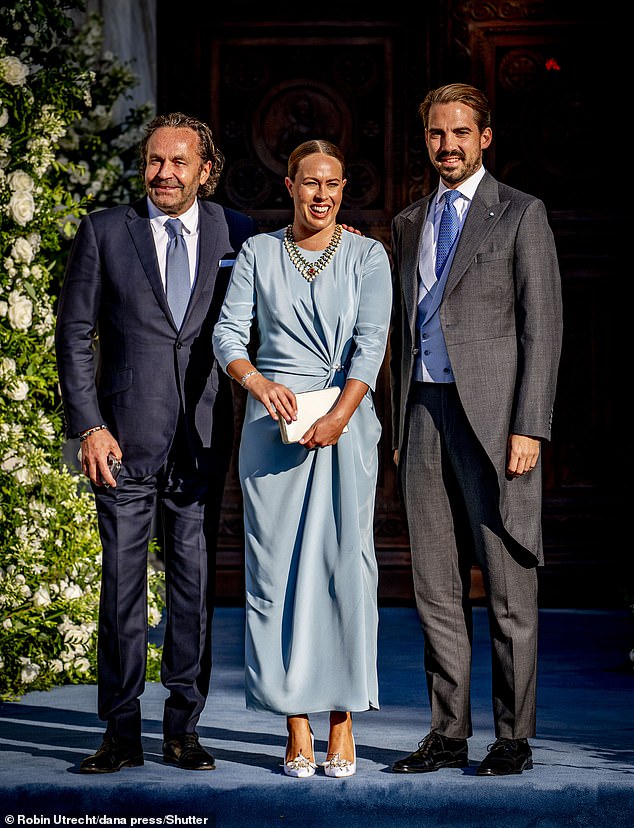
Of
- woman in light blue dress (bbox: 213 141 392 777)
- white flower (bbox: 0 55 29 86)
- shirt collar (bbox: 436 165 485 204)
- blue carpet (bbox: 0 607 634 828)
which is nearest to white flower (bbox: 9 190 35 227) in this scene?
white flower (bbox: 0 55 29 86)

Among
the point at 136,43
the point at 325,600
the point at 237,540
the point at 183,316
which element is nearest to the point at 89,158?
the point at 136,43

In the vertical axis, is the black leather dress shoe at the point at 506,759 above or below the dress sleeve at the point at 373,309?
below

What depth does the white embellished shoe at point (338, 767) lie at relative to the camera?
134 inches

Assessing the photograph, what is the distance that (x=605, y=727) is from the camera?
4066mm

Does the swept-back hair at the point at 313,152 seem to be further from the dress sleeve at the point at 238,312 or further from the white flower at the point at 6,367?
the white flower at the point at 6,367

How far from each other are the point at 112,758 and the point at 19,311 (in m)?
1.81

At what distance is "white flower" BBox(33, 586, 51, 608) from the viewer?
4.75 metres

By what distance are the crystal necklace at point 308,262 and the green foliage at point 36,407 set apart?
4.94 ft

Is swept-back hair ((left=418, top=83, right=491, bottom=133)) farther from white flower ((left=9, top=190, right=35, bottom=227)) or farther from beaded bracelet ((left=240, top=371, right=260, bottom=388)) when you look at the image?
white flower ((left=9, top=190, right=35, bottom=227))

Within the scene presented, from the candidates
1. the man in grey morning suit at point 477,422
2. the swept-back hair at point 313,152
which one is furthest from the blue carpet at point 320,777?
the swept-back hair at point 313,152

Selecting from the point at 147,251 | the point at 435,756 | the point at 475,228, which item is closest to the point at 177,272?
the point at 147,251

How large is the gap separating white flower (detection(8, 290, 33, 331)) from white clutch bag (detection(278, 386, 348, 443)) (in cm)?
163

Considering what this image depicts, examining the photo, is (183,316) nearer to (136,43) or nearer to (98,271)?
(98,271)

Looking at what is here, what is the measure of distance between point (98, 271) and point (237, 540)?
3.02 metres
